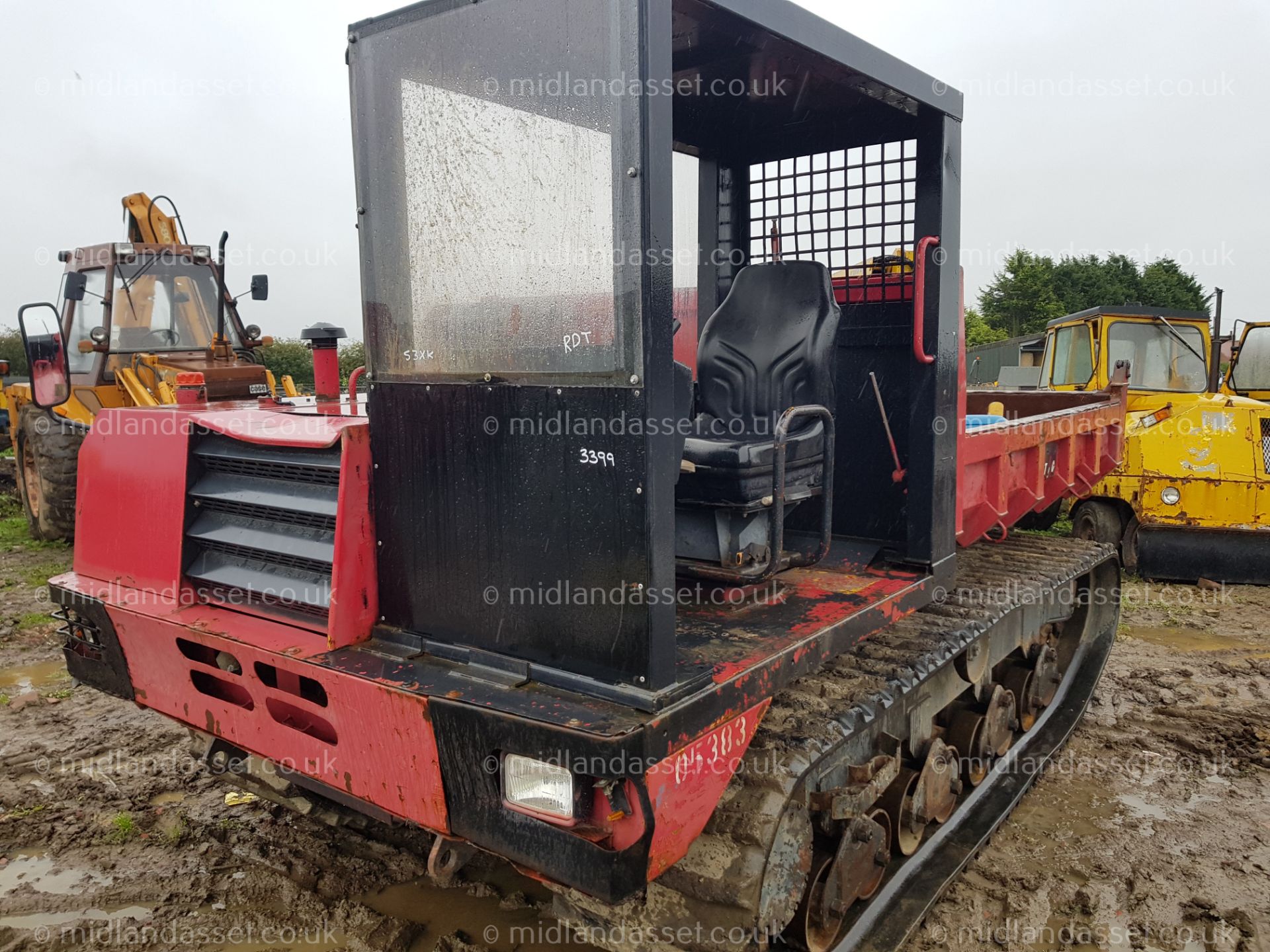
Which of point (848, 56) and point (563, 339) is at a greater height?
point (848, 56)

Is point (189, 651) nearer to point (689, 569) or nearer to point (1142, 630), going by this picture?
point (689, 569)

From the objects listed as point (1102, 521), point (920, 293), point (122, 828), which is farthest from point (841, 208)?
point (1102, 521)

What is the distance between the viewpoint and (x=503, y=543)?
2152 millimetres

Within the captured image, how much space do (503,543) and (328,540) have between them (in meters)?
0.58

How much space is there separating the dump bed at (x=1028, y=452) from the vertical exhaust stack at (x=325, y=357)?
2.11 meters

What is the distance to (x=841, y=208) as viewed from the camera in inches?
139

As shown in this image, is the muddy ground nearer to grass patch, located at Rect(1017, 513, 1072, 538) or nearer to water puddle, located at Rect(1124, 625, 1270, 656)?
water puddle, located at Rect(1124, 625, 1270, 656)

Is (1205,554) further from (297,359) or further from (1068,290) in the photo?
(1068,290)

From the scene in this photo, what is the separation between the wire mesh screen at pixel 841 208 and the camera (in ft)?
11.1

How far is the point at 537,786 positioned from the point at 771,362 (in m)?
1.95

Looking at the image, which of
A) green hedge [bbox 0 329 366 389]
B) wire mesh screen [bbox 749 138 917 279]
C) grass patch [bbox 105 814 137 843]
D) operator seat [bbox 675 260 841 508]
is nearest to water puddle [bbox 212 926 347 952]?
grass patch [bbox 105 814 137 843]

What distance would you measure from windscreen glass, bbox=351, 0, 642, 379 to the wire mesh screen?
163cm

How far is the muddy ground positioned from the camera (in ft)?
9.69

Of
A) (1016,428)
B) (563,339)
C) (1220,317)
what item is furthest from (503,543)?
(1220,317)
